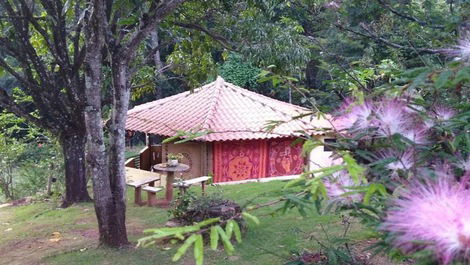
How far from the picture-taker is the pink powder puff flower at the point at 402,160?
147cm

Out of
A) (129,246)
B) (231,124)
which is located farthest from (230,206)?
(231,124)

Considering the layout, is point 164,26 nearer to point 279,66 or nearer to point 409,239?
point 279,66

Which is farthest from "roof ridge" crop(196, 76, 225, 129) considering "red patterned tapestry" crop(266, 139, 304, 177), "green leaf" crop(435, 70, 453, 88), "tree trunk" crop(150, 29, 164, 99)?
"green leaf" crop(435, 70, 453, 88)

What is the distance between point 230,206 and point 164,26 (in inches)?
140

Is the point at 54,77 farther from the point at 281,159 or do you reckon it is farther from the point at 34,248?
the point at 281,159

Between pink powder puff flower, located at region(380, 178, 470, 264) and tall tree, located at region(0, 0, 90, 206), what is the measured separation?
7.58 metres

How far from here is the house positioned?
1327 centimetres

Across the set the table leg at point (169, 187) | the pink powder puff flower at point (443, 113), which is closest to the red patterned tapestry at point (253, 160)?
the table leg at point (169, 187)

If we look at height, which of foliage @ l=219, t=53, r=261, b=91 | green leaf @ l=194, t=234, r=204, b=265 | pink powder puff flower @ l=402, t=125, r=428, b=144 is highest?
foliage @ l=219, t=53, r=261, b=91

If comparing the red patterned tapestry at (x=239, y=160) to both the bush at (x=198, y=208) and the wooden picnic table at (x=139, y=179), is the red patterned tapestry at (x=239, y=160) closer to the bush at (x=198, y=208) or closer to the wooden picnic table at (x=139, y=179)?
the wooden picnic table at (x=139, y=179)

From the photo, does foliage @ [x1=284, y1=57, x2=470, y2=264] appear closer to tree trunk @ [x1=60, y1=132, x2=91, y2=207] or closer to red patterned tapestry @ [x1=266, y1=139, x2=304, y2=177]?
tree trunk @ [x1=60, y1=132, x2=91, y2=207]

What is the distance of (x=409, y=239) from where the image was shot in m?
1.05

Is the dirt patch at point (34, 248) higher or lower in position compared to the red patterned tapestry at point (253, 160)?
lower

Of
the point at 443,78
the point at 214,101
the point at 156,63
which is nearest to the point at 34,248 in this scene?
the point at 443,78
